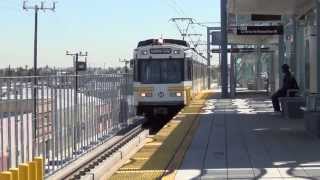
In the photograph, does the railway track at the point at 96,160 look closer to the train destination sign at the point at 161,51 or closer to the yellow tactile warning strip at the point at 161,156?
the yellow tactile warning strip at the point at 161,156

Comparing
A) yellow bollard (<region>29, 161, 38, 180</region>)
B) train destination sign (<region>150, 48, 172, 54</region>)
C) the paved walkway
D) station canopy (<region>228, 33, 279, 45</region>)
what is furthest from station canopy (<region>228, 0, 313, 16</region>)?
yellow bollard (<region>29, 161, 38, 180</region>)

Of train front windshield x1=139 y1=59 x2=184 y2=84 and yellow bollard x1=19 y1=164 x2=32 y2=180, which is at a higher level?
train front windshield x1=139 y1=59 x2=184 y2=84

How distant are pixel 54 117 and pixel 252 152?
12.7ft

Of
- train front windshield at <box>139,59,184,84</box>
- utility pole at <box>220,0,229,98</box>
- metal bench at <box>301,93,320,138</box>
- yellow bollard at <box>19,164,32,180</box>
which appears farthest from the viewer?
utility pole at <box>220,0,229,98</box>

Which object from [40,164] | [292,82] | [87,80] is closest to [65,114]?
[87,80]

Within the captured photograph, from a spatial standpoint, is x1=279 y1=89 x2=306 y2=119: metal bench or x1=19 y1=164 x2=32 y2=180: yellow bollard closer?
x1=19 y1=164 x2=32 y2=180: yellow bollard

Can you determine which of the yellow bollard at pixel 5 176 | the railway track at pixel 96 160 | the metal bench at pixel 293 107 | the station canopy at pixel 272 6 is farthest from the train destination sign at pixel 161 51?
the yellow bollard at pixel 5 176

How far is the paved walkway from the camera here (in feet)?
35.1

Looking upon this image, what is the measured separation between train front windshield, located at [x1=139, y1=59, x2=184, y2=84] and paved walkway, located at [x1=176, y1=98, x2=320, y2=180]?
7612mm

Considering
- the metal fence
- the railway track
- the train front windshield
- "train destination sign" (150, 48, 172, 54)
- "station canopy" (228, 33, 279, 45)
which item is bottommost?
the railway track

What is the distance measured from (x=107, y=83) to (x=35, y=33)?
62.8 meters

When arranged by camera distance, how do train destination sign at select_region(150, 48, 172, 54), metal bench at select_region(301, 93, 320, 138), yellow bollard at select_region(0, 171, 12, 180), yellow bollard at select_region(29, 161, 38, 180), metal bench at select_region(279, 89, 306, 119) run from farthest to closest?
train destination sign at select_region(150, 48, 172, 54) < metal bench at select_region(279, 89, 306, 119) < metal bench at select_region(301, 93, 320, 138) < yellow bollard at select_region(29, 161, 38, 180) < yellow bollard at select_region(0, 171, 12, 180)

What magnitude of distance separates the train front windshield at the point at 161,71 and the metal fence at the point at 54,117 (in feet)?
34.6

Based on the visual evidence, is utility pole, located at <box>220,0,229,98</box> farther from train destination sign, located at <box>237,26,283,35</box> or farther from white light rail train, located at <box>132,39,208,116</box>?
white light rail train, located at <box>132,39,208,116</box>
